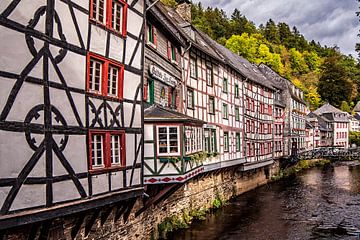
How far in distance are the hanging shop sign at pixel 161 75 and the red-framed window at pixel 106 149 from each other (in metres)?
4.12

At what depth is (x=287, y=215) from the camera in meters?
22.7

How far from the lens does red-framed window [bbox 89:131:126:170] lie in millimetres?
10453

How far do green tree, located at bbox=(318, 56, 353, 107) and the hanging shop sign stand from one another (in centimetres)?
8180

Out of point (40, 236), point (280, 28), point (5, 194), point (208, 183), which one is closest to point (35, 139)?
point (5, 194)

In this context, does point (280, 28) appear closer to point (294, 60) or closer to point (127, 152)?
point (294, 60)

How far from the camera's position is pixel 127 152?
1201 centimetres

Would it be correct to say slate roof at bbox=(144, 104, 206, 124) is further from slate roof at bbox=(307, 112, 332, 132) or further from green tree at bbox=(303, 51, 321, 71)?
green tree at bbox=(303, 51, 321, 71)

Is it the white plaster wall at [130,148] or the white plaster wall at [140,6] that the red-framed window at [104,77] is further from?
the white plaster wall at [140,6]

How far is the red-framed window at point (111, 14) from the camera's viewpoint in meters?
10.7

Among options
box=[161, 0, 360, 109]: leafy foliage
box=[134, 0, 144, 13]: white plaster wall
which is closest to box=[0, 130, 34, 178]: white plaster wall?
box=[134, 0, 144, 13]: white plaster wall

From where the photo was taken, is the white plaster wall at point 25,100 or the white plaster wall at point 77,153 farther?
the white plaster wall at point 77,153

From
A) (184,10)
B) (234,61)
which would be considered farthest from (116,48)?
(234,61)

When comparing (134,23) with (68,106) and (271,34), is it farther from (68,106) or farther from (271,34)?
(271,34)

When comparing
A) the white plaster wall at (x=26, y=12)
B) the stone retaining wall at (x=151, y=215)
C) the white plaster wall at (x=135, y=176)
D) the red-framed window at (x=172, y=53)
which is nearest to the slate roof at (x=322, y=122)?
the stone retaining wall at (x=151, y=215)
